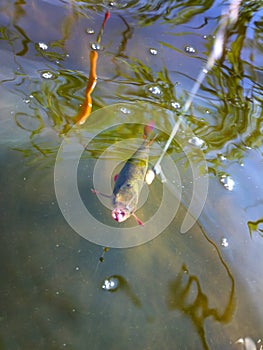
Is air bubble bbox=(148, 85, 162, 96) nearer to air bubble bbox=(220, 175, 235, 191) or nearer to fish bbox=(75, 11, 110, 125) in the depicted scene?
fish bbox=(75, 11, 110, 125)

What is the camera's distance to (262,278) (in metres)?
2.04

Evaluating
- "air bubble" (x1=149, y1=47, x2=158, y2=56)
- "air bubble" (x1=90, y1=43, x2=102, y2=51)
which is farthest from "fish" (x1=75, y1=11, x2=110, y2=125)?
"air bubble" (x1=149, y1=47, x2=158, y2=56)

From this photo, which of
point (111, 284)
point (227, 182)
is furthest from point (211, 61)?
point (111, 284)

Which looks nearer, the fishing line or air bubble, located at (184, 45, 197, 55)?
the fishing line

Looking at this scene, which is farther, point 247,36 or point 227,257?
point 247,36

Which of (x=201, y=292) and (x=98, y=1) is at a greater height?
(x=98, y=1)

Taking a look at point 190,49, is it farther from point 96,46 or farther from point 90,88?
point 90,88

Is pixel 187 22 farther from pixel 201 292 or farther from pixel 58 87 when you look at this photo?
pixel 201 292

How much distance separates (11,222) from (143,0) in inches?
110

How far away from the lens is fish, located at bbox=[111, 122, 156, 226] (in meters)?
1.78

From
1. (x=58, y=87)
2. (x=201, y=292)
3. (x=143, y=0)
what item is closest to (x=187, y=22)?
(x=143, y=0)

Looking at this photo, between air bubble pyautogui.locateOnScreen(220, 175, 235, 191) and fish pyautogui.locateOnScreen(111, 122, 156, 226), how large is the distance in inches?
24.2

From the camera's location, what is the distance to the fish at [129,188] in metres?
1.78

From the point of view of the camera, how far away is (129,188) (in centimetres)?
185
